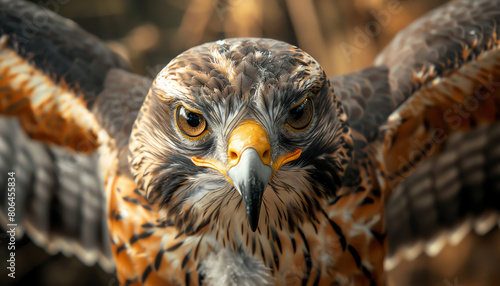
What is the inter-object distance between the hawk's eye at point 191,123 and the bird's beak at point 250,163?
0.10 metres

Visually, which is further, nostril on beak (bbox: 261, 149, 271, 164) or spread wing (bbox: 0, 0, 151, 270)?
spread wing (bbox: 0, 0, 151, 270)

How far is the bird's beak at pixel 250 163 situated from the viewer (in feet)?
3.50

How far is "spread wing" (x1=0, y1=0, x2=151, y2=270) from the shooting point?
1.89 metres

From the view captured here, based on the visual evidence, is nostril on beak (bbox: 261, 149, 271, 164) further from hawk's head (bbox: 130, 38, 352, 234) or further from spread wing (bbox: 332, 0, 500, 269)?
spread wing (bbox: 332, 0, 500, 269)

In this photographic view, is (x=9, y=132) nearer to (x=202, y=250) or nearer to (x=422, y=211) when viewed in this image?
(x=202, y=250)

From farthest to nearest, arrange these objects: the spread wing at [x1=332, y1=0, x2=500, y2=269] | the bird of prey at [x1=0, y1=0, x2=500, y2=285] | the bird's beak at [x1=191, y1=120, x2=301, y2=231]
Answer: the spread wing at [x1=332, y1=0, x2=500, y2=269], the bird of prey at [x1=0, y1=0, x2=500, y2=285], the bird's beak at [x1=191, y1=120, x2=301, y2=231]

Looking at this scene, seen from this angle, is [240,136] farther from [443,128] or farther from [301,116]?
[443,128]

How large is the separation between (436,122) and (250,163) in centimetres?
114

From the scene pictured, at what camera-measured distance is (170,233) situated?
1444 mm

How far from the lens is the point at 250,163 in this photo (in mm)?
1059

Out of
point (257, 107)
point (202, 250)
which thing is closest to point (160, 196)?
point (202, 250)

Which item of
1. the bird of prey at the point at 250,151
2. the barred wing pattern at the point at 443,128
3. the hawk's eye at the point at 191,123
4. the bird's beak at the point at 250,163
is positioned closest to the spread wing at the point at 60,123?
the bird of prey at the point at 250,151

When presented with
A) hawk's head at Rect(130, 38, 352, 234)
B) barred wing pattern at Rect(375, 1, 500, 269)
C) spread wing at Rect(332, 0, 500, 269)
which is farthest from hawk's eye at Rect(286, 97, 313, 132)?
barred wing pattern at Rect(375, 1, 500, 269)

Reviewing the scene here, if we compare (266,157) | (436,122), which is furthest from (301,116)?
(436,122)
